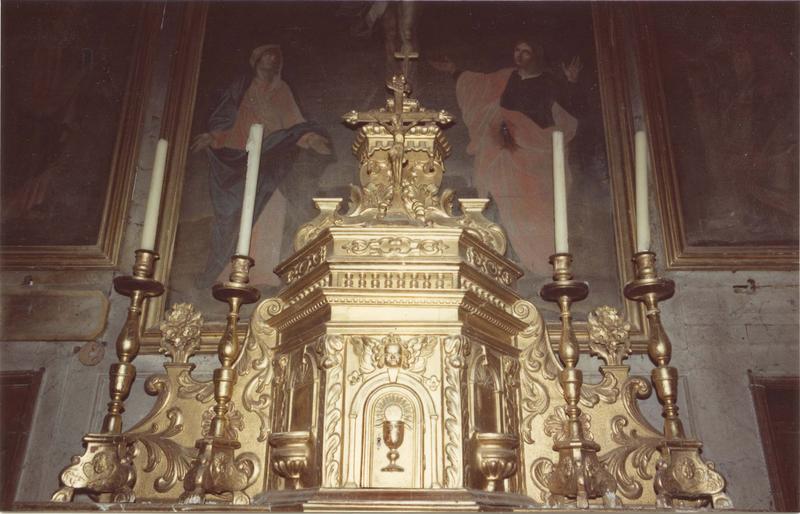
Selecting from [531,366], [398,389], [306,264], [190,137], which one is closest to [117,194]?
[190,137]

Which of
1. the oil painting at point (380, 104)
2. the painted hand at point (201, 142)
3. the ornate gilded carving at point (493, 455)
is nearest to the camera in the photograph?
the ornate gilded carving at point (493, 455)

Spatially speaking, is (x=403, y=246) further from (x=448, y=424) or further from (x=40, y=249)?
(x=40, y=249)

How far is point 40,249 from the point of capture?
10.2ft

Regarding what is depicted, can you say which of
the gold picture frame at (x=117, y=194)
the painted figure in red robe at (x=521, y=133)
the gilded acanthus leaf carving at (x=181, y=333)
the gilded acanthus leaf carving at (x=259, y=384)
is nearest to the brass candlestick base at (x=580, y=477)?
the painted figure in red robe at (x=521, y=133)

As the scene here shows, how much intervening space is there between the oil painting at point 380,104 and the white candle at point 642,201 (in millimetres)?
485

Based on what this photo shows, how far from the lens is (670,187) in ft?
10.5

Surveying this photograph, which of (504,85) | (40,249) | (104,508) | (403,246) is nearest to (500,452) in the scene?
(403,246)

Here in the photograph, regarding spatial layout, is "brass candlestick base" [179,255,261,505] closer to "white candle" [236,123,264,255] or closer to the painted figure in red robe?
"white candle" [236,123,264,255]

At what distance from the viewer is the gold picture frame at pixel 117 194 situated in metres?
3.08

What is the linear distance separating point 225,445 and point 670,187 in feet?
7.79

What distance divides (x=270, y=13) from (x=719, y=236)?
8.91ft

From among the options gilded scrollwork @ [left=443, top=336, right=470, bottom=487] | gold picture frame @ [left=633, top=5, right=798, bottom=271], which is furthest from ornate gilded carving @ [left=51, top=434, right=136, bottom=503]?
gold picture frame @ [left=633, top=5, right=798, bottom=271]

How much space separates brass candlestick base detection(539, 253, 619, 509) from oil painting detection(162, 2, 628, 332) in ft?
1.66

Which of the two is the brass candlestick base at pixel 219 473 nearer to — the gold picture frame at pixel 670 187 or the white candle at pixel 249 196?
the white candle at pixel 249 196
